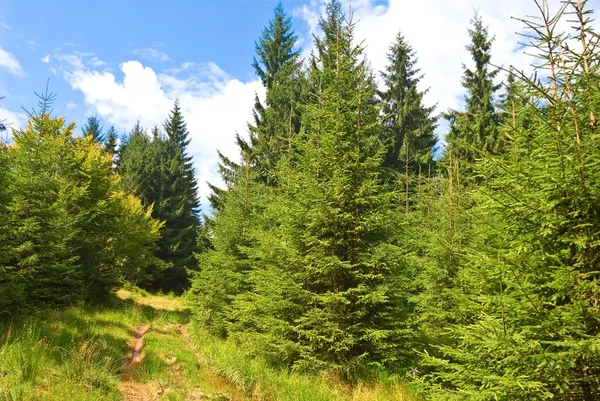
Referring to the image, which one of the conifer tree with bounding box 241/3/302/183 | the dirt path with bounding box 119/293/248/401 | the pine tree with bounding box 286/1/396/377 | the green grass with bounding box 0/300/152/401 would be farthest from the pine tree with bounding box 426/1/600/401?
the conifer tree with bounding box 241/3/302/183

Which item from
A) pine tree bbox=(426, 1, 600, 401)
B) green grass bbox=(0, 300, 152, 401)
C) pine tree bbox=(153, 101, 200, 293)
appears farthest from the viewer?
pine tree bbox=(153, 101, 200, 293)

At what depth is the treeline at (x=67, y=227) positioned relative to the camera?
968 centimetres

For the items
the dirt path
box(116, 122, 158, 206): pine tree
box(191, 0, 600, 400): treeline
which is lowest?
the dirt path

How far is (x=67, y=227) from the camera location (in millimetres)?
12703

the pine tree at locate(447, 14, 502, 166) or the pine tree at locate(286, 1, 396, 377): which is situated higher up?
the pine tree at locate(447, 14, 502, 166)

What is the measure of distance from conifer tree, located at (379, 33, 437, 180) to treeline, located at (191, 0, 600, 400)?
34.0ft

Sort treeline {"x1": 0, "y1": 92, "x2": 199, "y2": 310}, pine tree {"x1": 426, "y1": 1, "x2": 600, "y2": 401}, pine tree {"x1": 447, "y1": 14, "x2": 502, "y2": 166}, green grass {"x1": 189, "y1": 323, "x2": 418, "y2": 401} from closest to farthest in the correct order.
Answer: pine tree {"x1": 426, "y1": 1, "x2": 600, "y2": 401} < green grass {"x1": 189, "y1": 323, "x2": 418, "y2": 401} < treeline {"x1": 0, "y1": 92, "x2": 199, "y2": 310} < pine tree {"x1": 447, "y1": 14, "x2": 502, "y2": 166}

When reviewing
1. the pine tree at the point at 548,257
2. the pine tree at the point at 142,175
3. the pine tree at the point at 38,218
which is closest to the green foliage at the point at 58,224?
the pine tree at the point at 38,218

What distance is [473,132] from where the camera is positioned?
23719 mm

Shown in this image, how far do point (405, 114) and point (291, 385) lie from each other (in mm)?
24508

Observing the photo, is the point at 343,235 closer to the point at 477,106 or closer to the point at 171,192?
the point at 477,106

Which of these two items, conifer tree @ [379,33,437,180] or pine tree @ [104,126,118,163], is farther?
pine tree @ [104,126,118,163]

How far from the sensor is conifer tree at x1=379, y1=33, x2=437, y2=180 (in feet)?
87.7

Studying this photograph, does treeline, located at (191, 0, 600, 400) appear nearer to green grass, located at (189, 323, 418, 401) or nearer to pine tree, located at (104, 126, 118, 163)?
green grass, located at (189, 323, 418, 401)
